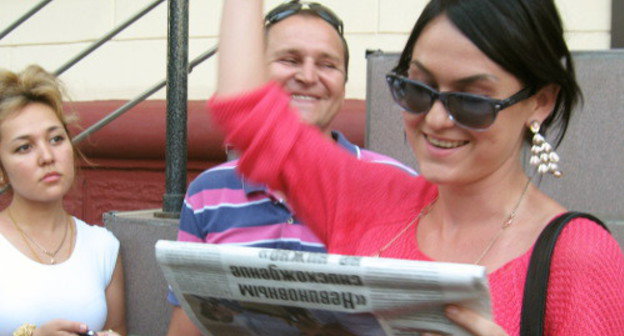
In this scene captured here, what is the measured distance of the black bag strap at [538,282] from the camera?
3.66 ft

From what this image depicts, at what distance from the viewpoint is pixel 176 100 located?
2918 millimetres

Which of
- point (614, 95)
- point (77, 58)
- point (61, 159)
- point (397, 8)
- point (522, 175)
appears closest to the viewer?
point (522, 175)

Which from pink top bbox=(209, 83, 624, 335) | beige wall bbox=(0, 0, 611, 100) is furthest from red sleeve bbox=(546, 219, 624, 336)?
beige wall bbox=(0, 0, 611, 100)

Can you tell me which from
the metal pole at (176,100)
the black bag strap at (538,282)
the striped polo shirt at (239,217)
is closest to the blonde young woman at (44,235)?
the metal pole at (176,100)

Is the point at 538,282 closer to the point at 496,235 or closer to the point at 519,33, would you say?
the point at 496,235

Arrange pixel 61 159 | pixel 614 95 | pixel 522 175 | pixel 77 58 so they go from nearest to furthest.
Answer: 1. pixel 522 175
2. pixel 614 95
3. pixel 61 159
4. pixel 77 58

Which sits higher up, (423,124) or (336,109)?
(423,124)

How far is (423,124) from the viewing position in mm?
1313

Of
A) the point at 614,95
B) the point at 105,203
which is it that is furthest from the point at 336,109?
the point at 105,203

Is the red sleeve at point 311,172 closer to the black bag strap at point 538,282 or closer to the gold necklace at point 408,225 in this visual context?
the gold necklace at point 408,225

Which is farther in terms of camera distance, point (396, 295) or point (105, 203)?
point (105, 203)

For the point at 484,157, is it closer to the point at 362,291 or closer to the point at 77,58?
the point at 362,291

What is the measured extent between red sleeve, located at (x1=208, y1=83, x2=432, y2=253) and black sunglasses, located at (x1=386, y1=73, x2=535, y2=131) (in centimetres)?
25

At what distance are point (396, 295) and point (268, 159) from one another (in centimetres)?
44
